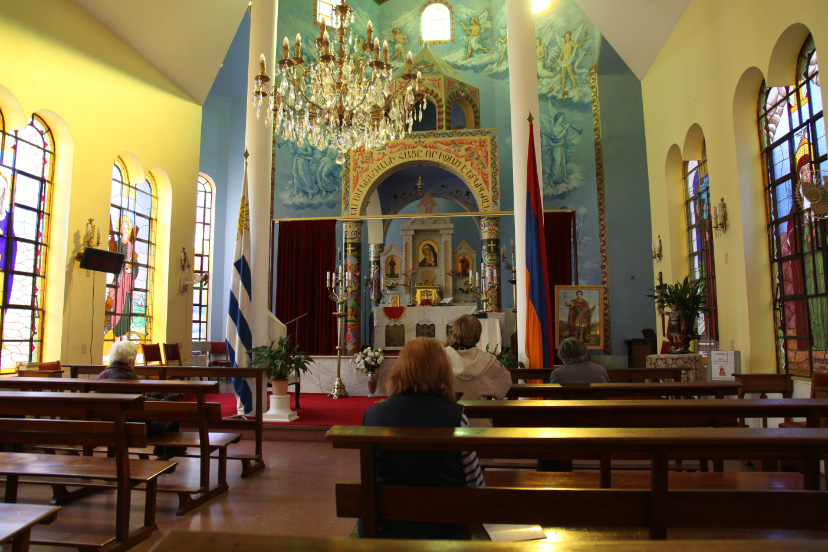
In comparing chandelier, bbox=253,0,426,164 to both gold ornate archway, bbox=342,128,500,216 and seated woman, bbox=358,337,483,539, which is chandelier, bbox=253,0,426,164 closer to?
seated woman, bbox=358,337,483,539

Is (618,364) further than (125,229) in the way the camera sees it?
Yes

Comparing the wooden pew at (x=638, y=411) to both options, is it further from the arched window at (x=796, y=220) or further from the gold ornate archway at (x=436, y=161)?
the gold ornate archway at (x=436, y=161)

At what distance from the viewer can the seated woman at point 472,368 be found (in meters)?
3.38

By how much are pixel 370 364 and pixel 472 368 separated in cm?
566

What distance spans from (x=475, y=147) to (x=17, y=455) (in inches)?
407

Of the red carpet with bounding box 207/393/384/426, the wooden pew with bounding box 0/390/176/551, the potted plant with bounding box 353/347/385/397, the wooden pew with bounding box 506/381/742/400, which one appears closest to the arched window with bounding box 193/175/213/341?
the red carpet with bounding box 207/393/384/426

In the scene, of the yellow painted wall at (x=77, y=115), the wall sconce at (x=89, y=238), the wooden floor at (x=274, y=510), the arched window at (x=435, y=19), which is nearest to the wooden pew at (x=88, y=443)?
the wooden floor at (x=274, y=510)

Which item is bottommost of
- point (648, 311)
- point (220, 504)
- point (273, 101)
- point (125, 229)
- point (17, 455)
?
point (220, 504)

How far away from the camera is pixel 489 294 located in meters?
12.0

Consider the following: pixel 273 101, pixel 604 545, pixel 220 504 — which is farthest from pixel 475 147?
pixel 604 545

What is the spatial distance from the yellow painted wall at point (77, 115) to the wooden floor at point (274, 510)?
4.29 m

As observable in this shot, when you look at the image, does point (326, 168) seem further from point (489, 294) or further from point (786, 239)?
point (786, 239)

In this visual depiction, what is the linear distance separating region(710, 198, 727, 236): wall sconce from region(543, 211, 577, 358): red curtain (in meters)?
5.08

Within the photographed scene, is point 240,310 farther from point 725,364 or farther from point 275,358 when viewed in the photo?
point 725,364
